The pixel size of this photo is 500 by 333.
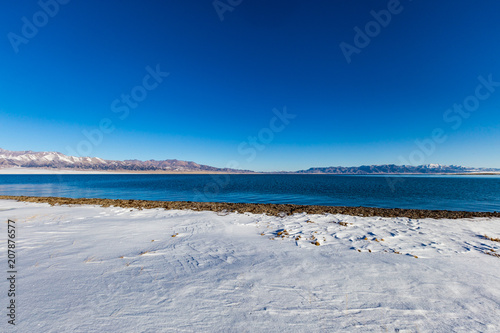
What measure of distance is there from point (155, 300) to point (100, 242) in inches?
205

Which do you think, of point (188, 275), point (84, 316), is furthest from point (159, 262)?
point (84, 316)

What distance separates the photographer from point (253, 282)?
192 inches

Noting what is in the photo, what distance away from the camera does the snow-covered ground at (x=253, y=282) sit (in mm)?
3545

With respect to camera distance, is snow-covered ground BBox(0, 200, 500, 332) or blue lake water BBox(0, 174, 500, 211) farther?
blue lake water BBox(0, 174, 500, 211)

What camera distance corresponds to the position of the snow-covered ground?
11.6 ft
